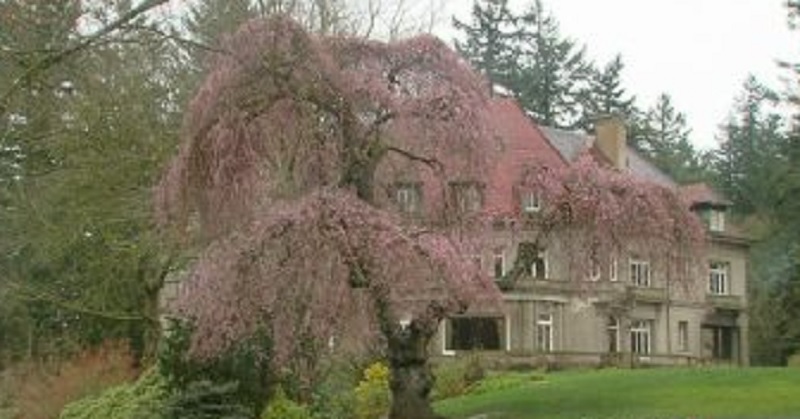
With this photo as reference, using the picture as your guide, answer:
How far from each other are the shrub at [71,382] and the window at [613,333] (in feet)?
87.4

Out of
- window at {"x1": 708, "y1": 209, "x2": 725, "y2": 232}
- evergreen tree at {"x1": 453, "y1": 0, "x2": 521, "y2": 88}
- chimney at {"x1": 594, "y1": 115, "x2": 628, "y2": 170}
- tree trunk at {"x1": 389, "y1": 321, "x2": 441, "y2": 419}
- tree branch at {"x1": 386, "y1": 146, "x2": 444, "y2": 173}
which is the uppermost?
evergreen tree at {"x1": 453, "y1": 0, "x2": 521, "y2": 88}

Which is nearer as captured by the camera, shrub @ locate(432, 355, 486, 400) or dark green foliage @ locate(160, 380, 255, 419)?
dark green foliage @ locate(160, 380, 255, 419)

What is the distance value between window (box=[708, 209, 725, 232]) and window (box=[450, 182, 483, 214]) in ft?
121

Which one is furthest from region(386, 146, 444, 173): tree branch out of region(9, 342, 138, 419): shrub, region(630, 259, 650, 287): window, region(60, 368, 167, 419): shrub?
region(630, 259, 650, 287): window

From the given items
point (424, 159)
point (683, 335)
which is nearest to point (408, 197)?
point (424, 159)

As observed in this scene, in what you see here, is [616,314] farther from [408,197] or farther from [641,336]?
[408,197]

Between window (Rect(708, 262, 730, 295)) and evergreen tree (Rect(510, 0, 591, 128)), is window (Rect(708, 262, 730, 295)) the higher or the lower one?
the lower one

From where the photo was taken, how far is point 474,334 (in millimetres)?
52625

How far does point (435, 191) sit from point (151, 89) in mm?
5561

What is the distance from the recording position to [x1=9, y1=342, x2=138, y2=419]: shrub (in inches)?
1101

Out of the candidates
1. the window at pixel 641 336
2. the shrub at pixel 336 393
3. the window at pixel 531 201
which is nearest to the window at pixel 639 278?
the window at pixel 641 336

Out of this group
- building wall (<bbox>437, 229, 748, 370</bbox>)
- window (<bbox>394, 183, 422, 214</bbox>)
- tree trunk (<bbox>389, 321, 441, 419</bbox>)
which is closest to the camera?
tree trunk (<bbox>389, 321, 441, 419</bbox>)

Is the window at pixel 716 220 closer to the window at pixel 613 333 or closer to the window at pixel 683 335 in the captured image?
the window at pixel 683 335

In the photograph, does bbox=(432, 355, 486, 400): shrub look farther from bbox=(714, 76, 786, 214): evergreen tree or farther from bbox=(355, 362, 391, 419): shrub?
bbox=(714, 76, 786, 214): evergreen tree
